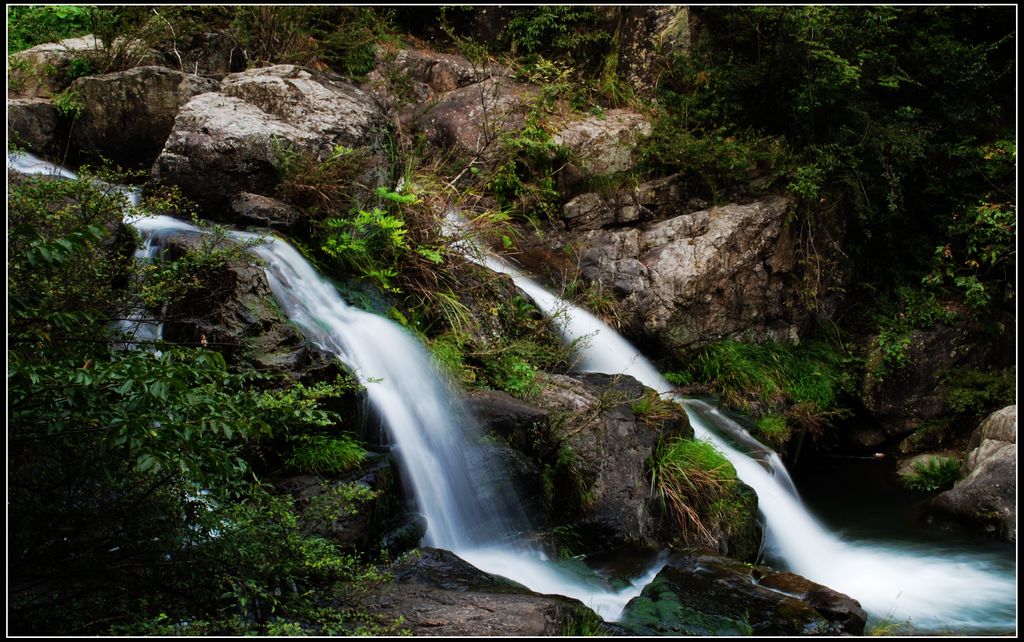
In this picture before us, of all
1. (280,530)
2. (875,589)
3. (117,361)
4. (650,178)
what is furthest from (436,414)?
(650,178)

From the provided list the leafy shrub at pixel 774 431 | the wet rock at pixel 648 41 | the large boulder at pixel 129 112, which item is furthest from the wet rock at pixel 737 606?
the wet rock at pixel 648 41

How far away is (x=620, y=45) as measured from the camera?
11.0 meters

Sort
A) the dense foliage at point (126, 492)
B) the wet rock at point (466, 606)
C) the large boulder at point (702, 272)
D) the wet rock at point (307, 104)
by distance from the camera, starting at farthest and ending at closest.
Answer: the large boulder at point (702, 272) → the wet rock at point (307, 104) → the wet rock at point (466, 606) → the dense foliage at point (126, 492)

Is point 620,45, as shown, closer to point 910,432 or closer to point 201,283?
point 910,432

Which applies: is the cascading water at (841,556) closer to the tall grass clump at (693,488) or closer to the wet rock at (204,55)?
the tall grass clump at (693,488)

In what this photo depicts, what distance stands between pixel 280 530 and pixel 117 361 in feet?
3.68

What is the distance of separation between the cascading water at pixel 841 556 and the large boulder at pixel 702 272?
0.74m

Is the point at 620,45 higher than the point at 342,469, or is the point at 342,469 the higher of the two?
the point at 620,45

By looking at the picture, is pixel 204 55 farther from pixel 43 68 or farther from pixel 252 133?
pixel 252 133

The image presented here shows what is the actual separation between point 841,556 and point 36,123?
363 inches

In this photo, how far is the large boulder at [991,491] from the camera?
22.7 feet

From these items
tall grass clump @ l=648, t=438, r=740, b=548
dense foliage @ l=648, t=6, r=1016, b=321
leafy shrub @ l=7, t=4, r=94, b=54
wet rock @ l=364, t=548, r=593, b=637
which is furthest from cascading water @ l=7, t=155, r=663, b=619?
leafy shrub @ l=7, t=4, r=94, b=54

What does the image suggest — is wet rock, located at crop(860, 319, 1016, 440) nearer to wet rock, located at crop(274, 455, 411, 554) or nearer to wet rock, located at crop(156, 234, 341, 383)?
wet rock, located at crop(274, 455, 411, 554)

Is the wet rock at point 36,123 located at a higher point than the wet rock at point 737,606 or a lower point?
higher
